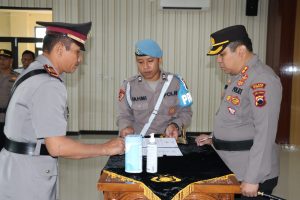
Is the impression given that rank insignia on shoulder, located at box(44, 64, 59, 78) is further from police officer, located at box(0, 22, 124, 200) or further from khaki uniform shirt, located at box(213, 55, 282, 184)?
khaki uniform shirt, located at box(213, 55, 282, 184)

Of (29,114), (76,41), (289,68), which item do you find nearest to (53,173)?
(29,114)

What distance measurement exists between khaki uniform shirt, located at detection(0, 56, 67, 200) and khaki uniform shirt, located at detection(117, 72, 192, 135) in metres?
1.11

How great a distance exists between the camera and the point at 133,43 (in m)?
7.85

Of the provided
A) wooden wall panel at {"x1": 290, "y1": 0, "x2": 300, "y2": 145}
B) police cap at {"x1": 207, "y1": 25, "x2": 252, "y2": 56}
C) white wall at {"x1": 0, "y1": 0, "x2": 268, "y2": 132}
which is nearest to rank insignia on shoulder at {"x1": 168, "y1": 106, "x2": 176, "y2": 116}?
police cap at {"x1": 207, "y1": 25, "x2": 252, "y2": 56}

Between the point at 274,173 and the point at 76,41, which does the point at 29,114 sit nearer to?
the point at 76,41

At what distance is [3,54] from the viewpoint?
4762mm

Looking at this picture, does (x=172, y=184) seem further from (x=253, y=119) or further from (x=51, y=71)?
(x=51, y=71)

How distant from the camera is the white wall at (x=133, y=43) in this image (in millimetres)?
7762

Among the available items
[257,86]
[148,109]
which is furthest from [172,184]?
[148,109]

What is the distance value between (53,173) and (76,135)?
240 inches

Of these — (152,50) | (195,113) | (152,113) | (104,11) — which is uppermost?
(104,11)

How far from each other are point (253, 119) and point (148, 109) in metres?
1.04

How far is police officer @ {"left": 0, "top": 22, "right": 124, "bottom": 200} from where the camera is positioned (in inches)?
64.4

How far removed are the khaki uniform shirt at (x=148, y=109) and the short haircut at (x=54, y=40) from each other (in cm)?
112
